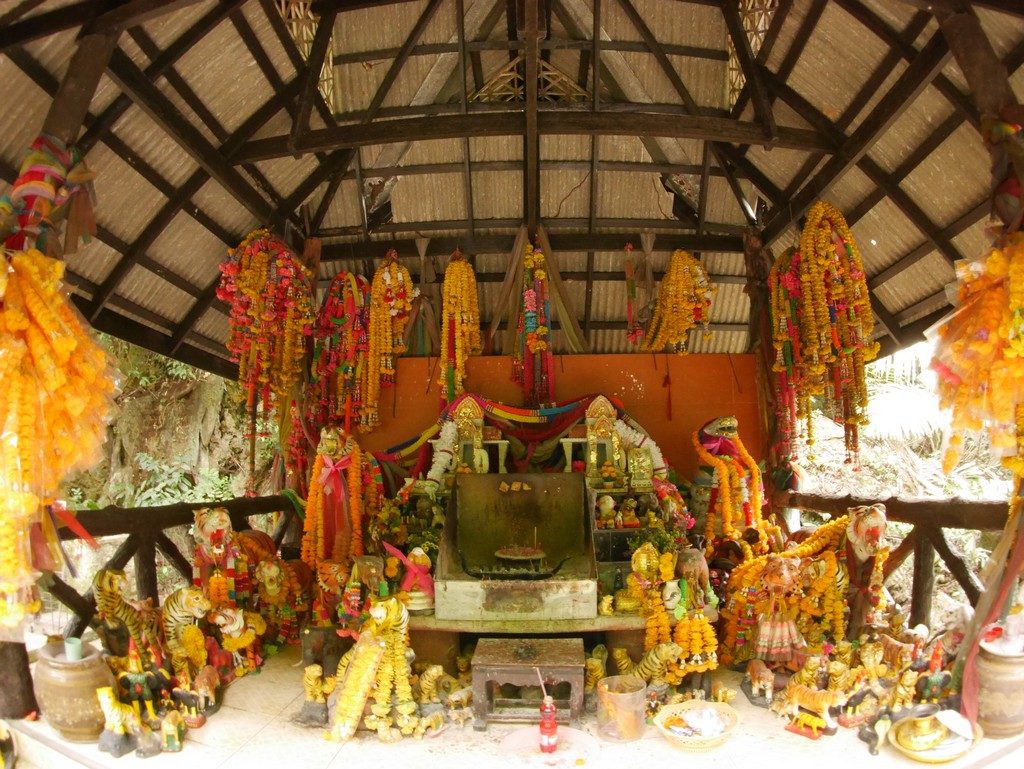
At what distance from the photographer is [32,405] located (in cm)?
343

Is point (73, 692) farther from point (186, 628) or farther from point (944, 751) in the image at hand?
point (944, 751)

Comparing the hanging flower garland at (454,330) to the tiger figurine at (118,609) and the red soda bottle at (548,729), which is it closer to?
the tiger figurine at (118,609)

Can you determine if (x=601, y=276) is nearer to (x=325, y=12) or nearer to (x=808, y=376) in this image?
(x=808, y=376)

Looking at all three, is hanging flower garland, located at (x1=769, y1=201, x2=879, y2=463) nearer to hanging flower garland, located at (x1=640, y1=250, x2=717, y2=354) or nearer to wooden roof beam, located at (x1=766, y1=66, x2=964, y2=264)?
wooden roof beam, located at (x1=766, y1=66, x2=964, y2=264)

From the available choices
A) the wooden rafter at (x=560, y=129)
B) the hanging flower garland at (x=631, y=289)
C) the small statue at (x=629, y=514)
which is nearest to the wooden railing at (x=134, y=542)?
the wooden rafter at (x=560, y=129)

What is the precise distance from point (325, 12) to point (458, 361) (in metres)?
3.18

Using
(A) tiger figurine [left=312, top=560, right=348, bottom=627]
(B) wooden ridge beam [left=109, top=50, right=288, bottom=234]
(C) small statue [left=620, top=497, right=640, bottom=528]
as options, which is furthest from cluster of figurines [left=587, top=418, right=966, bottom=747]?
(B) wooden ridge beam [left=109, top=50, right=288, bottom=234]

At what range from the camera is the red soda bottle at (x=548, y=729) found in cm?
376

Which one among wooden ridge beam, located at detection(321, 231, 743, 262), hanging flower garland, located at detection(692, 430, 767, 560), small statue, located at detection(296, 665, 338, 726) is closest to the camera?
small statue, located at detection(296, 665, 338, 726)

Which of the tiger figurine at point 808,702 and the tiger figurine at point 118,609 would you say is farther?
the tiger figurine at point 118,609

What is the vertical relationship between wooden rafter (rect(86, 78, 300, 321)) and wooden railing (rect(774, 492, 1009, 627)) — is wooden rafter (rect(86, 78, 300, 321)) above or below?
above

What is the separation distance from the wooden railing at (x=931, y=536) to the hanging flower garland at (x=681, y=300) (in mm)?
2718

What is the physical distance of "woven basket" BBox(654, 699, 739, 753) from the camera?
3.78 m

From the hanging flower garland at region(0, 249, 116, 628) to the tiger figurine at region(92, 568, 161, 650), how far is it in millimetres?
558
